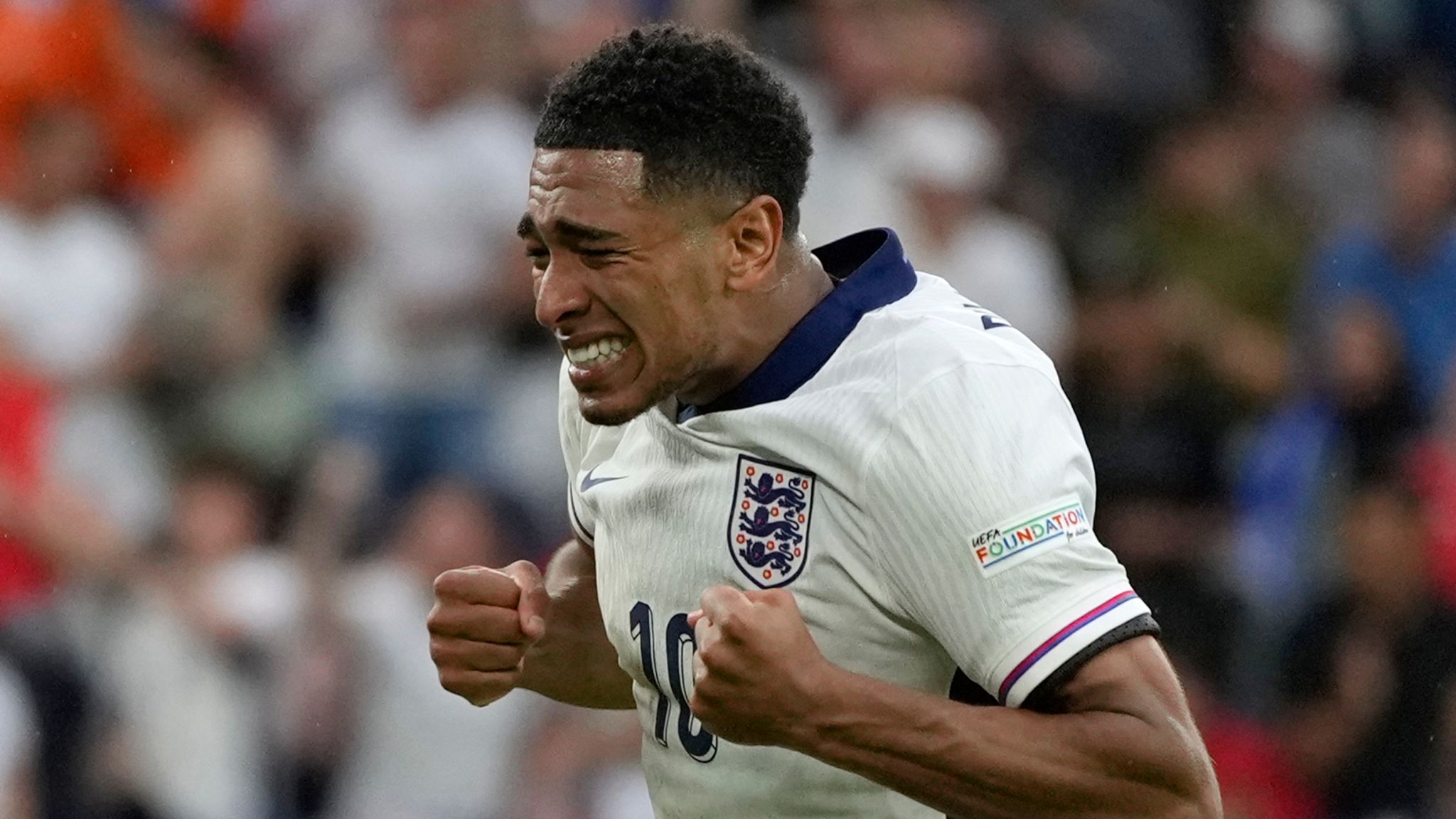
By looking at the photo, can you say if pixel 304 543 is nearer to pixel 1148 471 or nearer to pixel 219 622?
pixel 219 622

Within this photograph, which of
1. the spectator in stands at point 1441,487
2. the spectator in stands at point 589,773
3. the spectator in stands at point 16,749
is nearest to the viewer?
the spectator in stands at point 16,749

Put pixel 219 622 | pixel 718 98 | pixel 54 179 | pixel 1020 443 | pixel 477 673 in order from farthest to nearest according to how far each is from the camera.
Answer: pixel 54 179 → pixel 219 622 → pixel 477 673 → pixel 718 98 → pixel 1020 443

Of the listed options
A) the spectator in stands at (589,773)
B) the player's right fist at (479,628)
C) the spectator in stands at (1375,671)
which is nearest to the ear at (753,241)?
the player's right fist at (479,628)

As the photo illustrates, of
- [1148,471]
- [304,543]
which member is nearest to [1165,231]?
[1148,471]

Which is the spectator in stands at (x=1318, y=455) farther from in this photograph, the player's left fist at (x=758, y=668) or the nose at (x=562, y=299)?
the player's left fist at (x=758, y=668)

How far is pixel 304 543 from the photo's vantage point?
6531 millimetres

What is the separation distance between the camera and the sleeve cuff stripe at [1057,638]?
2732mm

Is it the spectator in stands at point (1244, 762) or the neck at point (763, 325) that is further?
the spectator in stands at point (1244, 762)

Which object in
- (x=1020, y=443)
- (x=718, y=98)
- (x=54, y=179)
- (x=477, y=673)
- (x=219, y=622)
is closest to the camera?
(x=1020, y=443)

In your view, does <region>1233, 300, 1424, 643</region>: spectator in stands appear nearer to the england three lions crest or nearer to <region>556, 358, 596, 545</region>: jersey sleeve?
<region>556, 358, 596, 545</region>: jersey sleeve

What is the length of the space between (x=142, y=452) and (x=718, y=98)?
404cm

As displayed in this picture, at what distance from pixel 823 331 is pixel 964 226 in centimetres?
422

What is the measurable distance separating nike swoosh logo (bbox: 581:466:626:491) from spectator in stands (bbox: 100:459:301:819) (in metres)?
3.05

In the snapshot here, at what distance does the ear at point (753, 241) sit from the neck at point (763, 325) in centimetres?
4
